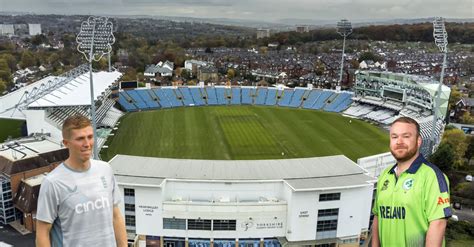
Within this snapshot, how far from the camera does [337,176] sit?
54.6 ft

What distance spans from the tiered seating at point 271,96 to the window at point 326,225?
31146 millimetres

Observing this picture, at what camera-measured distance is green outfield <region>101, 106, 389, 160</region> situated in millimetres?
28734

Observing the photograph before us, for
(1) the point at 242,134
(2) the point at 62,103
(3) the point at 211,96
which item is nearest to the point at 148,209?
(2) the point at 62,103

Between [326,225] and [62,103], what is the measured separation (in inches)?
843

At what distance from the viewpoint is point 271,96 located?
156 ft

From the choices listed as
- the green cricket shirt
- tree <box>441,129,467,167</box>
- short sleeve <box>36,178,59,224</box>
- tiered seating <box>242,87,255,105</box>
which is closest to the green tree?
tiered seating <box>242,87,255,105</box>

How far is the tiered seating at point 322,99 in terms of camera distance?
44.8m

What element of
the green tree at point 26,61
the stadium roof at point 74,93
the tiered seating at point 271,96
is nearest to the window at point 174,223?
the stadium roof at point 74,93

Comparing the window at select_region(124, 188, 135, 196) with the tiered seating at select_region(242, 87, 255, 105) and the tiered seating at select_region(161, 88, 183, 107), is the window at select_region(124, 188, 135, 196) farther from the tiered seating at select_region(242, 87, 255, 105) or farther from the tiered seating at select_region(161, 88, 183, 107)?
the tiered seating at select_region(242, 87, 255, 105)

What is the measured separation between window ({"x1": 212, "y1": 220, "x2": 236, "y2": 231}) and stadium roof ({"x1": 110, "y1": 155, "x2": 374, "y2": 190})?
7.12 ft

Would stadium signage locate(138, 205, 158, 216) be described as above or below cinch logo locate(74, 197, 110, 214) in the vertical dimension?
below

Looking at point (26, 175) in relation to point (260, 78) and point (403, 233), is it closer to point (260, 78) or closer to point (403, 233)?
point (403, 233)

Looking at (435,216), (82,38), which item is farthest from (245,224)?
(82,38)

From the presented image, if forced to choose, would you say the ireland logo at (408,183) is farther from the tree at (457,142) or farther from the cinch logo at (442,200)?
the tree at (457,142)
